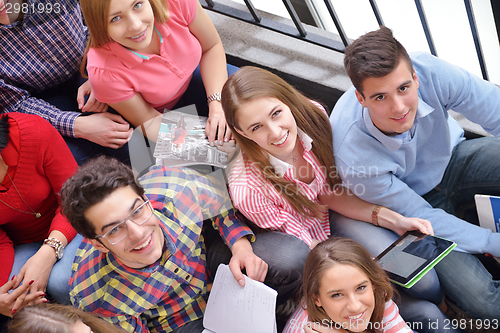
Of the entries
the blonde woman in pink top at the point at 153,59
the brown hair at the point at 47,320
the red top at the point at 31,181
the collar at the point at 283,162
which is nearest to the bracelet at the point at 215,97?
the blonde woman in pink top at the point at 153,59

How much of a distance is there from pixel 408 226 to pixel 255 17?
138 cm

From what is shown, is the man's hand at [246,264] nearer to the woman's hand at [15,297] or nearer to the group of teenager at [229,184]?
the group of teenager at [229,184]

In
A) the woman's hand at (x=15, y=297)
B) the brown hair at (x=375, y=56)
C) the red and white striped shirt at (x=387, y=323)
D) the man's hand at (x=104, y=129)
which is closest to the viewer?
the brown hair at (x=375, y=56)

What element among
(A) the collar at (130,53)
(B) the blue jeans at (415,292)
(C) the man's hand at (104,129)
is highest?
(A) the collar at (130,53)

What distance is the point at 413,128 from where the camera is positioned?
1.54 m

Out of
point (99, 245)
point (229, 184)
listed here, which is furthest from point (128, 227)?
point (229, 184)

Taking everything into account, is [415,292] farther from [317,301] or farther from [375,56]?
[375,56]

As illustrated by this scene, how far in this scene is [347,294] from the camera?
4.30 feet

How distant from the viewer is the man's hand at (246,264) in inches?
59.1

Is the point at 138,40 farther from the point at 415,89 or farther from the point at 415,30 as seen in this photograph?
the point at 415,30

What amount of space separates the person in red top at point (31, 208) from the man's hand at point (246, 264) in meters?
0.68

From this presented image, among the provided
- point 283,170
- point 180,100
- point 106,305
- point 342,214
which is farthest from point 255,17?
point 106,305

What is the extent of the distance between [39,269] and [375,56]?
149cm

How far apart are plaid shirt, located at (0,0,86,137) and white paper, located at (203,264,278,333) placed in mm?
980
